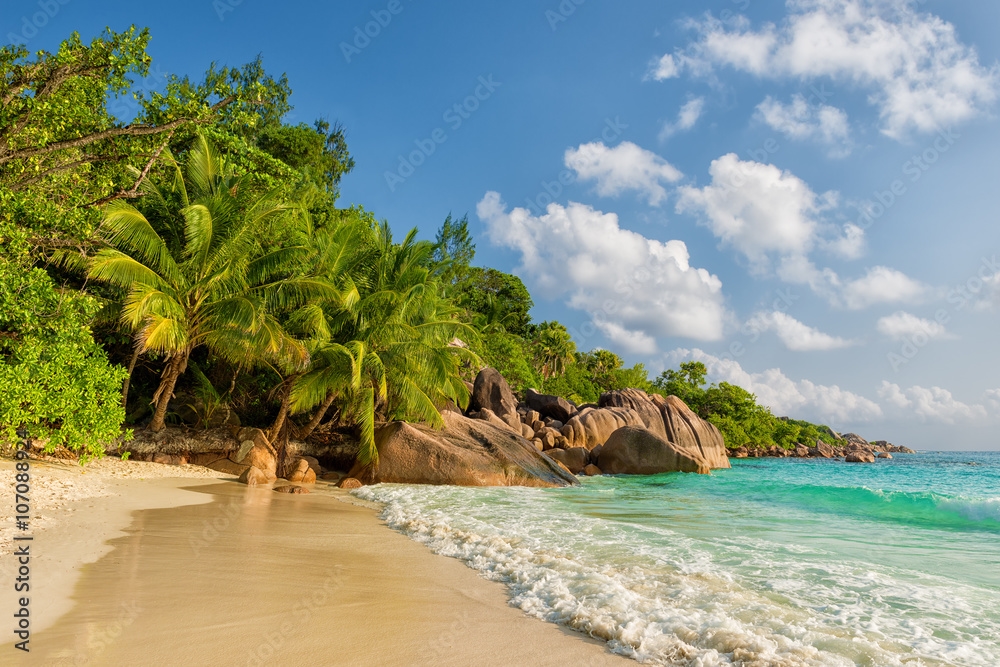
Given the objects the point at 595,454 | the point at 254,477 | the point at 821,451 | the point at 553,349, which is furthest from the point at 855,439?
the point at 254,477

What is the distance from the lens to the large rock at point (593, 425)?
90.3 feet

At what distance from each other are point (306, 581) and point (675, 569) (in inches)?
141

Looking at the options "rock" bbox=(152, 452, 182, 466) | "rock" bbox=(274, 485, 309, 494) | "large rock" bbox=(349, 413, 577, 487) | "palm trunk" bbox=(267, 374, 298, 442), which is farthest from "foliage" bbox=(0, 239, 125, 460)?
"large rock" bbox=(349, 413, 577, 487)

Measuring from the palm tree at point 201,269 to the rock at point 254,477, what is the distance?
8.83ft

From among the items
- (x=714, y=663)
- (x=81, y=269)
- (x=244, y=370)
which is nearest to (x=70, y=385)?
(x=81, y=269)

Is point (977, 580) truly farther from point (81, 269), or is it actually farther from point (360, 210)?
point (360, 210)

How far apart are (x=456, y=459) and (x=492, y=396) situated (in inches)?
463

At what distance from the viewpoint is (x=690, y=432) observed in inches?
1305

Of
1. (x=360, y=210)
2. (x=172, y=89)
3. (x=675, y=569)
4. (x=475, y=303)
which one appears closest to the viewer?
(x=675, y=569)

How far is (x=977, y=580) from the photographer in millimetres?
6469

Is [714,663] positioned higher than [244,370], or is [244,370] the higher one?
[244,370]

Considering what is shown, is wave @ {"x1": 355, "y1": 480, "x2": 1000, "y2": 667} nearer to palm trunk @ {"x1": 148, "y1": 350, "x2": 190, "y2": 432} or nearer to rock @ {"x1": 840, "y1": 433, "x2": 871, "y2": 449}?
palm trunk @ {"x1": 148, "y1": 350, "x2": 190, "y2": 432}

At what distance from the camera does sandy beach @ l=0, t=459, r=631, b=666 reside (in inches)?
140

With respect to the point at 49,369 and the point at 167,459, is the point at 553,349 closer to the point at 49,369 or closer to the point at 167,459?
the point at 167,459
